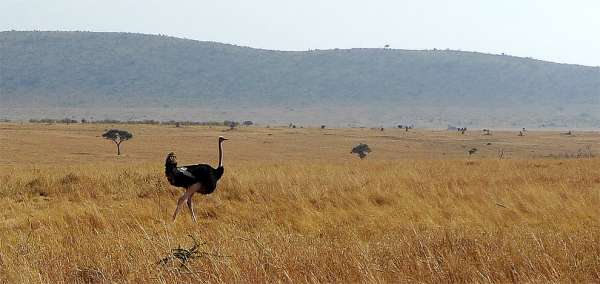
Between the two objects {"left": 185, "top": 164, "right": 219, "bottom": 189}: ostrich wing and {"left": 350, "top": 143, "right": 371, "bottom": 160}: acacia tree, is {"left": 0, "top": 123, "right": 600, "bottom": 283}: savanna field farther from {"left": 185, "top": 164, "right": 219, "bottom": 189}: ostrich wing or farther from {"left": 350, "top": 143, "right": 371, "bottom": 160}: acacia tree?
{"left": 350, "top": 143, "right": 371, "bottom": 160}: acacia tree

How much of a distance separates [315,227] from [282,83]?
150 metres

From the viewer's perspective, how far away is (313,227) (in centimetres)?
963

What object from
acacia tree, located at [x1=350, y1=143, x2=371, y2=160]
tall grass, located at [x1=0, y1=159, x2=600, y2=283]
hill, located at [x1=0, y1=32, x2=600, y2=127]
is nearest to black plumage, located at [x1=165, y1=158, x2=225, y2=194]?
tall grass, located at [x1=0, y1=159, x2=600, y2=283]

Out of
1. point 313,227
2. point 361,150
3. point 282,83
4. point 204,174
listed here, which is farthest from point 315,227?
point 282,83

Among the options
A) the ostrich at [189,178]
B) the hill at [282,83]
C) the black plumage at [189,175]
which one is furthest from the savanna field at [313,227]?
the hill at [282,83]

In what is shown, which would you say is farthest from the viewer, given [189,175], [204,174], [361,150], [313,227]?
[361,150]

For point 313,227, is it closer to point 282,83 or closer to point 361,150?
point 361,150

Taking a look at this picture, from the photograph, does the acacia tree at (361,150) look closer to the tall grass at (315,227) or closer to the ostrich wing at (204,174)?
the tall grass at (315,227)

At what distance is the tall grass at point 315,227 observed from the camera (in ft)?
19.5

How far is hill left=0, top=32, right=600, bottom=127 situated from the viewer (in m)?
138

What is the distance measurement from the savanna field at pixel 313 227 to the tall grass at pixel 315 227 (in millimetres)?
24

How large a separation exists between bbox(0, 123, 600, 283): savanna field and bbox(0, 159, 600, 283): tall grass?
0.08 ft

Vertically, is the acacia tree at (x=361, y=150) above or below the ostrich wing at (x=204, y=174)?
below

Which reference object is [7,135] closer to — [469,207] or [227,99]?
[469,207]
